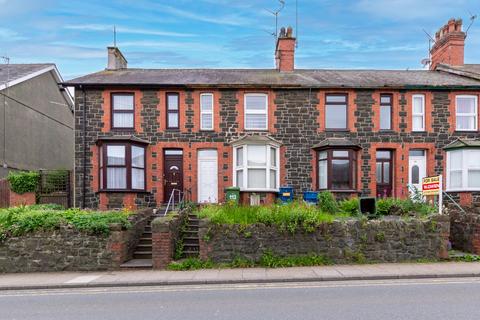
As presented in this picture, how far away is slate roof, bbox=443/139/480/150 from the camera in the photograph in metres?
19.5

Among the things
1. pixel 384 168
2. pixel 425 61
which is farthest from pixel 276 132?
pixel 425 61

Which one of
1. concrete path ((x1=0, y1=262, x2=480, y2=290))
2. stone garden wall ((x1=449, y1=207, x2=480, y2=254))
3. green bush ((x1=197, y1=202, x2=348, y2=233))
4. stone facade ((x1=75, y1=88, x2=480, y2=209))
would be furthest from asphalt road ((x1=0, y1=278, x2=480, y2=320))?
stone facade ((x1=75, y1=88, x2=480, y2=209))

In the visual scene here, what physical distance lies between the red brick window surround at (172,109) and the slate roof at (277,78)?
0.71 metres

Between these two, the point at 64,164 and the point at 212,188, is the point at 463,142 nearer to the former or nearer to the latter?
the point at 212,188

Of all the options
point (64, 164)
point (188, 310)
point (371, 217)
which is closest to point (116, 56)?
point (64, 164)

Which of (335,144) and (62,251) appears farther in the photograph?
(335,144)

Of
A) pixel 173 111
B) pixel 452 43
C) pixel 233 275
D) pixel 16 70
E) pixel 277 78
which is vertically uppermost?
pixel 452 43

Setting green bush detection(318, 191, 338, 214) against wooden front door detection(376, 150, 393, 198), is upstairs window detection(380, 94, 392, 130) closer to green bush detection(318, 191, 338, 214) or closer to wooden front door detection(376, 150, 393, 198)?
wooden front door detection(376, 150, 393, 198)

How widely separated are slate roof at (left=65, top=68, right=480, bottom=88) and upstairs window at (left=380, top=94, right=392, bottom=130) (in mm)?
757

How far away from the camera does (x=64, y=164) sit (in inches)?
1190

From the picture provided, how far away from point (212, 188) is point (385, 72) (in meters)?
11.7

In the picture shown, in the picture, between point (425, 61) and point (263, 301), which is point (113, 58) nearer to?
point (263, 301)

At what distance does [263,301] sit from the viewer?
852cm

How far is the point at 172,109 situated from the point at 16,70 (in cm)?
1178
